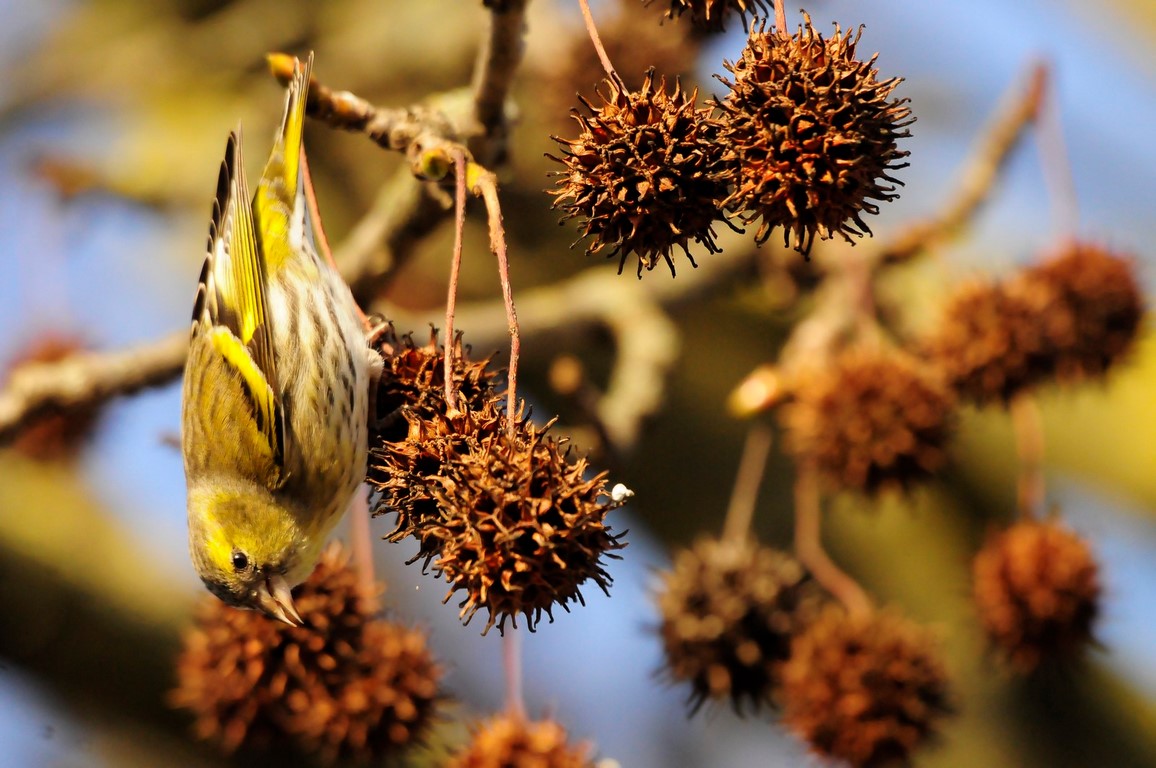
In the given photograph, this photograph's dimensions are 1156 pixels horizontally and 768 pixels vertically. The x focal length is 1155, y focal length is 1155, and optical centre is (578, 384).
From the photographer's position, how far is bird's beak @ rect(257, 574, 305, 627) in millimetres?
2439

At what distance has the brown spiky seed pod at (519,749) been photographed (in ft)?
8.23

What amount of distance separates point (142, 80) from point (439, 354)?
4170 mm

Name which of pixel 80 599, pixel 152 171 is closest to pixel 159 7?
pixel 152 171

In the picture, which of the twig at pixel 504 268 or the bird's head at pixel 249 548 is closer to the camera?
the twig at pixel 504 268

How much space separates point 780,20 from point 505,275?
58 cm

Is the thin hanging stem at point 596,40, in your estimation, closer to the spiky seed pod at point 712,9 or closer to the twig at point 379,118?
the spiky seed pod at point 712,9

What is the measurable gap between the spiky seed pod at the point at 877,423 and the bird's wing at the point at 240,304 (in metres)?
1.46

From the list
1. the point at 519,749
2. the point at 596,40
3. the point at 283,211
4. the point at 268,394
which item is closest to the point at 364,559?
the point at 519,749

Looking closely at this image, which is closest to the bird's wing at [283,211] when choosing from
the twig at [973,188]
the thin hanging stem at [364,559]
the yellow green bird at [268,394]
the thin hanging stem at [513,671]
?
the yellow green bird at [268,394]

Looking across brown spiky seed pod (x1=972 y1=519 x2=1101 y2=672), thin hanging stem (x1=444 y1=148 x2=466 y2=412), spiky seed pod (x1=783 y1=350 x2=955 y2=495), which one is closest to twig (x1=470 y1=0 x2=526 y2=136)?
thin hanging stem (x1=444 y1=148 x2=466 y2=412)

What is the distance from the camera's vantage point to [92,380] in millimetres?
3055

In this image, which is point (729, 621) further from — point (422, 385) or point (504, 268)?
point (504, 268)

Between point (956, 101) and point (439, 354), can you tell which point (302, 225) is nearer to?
point (439, 354)

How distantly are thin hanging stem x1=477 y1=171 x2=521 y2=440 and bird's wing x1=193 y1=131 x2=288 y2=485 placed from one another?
132cm
